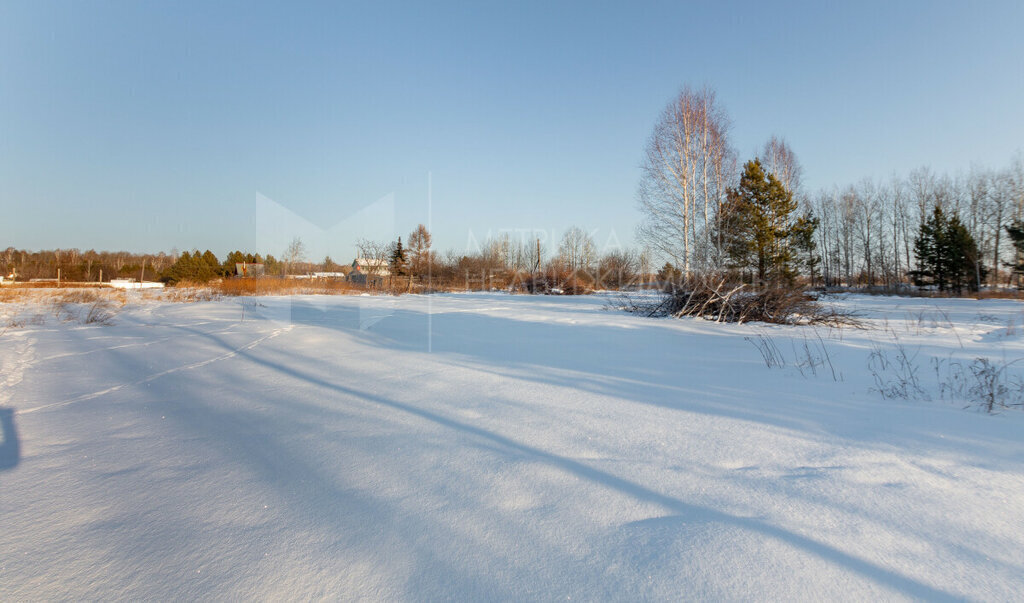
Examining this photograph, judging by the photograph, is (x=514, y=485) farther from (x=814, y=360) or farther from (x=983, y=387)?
(x=814, y=360)

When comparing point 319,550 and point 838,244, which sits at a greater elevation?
point 838,244

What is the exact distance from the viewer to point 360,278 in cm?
3356

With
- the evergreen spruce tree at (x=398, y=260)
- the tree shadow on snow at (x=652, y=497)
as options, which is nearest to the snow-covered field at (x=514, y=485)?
the tree shadow on snow at (x=652, y=497)

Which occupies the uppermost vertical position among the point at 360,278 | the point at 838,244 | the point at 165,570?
the point at 838,244

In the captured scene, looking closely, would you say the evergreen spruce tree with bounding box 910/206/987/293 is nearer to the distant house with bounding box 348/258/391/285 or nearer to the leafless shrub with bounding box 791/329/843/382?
the leafless shrub with bounding box 791/329/843/382

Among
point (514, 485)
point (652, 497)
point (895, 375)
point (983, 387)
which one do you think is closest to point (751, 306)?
point (895, 375)

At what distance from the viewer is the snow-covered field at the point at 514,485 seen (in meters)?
1.23

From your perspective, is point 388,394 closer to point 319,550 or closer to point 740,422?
point 319,550

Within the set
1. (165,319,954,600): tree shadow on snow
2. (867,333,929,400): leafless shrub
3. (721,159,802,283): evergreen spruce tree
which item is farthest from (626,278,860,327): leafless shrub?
(721,159,802,283): evergreen spruce tree

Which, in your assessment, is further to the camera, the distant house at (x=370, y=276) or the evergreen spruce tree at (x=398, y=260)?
Result: the evergreen spruce tree at (x=398, y=260)

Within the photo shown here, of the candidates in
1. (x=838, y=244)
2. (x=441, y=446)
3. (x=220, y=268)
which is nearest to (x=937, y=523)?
(x=441, y=446)

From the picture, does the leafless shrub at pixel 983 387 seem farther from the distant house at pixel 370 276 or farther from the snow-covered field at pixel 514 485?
the distant house at pixel 370 276

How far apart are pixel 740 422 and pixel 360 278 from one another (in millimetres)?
34143

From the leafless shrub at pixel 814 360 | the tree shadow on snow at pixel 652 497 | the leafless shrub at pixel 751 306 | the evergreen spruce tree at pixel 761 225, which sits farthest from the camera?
the evergreen spruce tree at pixel 761 225
